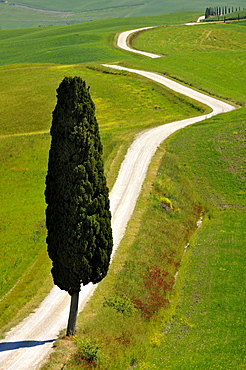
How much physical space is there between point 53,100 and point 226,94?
32689mm

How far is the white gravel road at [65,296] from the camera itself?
2533cm

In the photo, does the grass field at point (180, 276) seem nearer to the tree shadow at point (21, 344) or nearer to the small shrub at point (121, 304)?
the small shrub at point (121, 304)

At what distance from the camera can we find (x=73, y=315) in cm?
2609

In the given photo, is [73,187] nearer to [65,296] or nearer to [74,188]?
[74,188]

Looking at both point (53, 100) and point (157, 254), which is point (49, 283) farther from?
point (53, 100)

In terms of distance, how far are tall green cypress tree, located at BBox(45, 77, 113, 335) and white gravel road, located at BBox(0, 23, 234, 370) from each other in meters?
3.91

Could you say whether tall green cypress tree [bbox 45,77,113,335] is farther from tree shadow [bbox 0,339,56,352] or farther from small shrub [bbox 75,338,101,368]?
tree shadow [bbox 0,339,56,352]

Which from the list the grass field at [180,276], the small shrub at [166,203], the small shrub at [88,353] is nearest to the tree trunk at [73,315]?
the grass field at [180,276]

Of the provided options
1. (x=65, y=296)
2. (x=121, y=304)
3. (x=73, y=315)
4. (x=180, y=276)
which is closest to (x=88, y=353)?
(x=73, y=315)

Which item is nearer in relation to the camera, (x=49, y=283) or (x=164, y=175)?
(x=49, y=283)

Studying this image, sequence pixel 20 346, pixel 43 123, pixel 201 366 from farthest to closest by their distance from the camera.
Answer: pixel 43 123 → pixel 20 346 → pixel 201 366

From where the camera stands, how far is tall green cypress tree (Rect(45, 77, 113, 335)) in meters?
24.5

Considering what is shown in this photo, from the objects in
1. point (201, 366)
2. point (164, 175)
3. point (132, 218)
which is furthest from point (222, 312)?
point (164, 175)

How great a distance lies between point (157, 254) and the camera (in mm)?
38219
